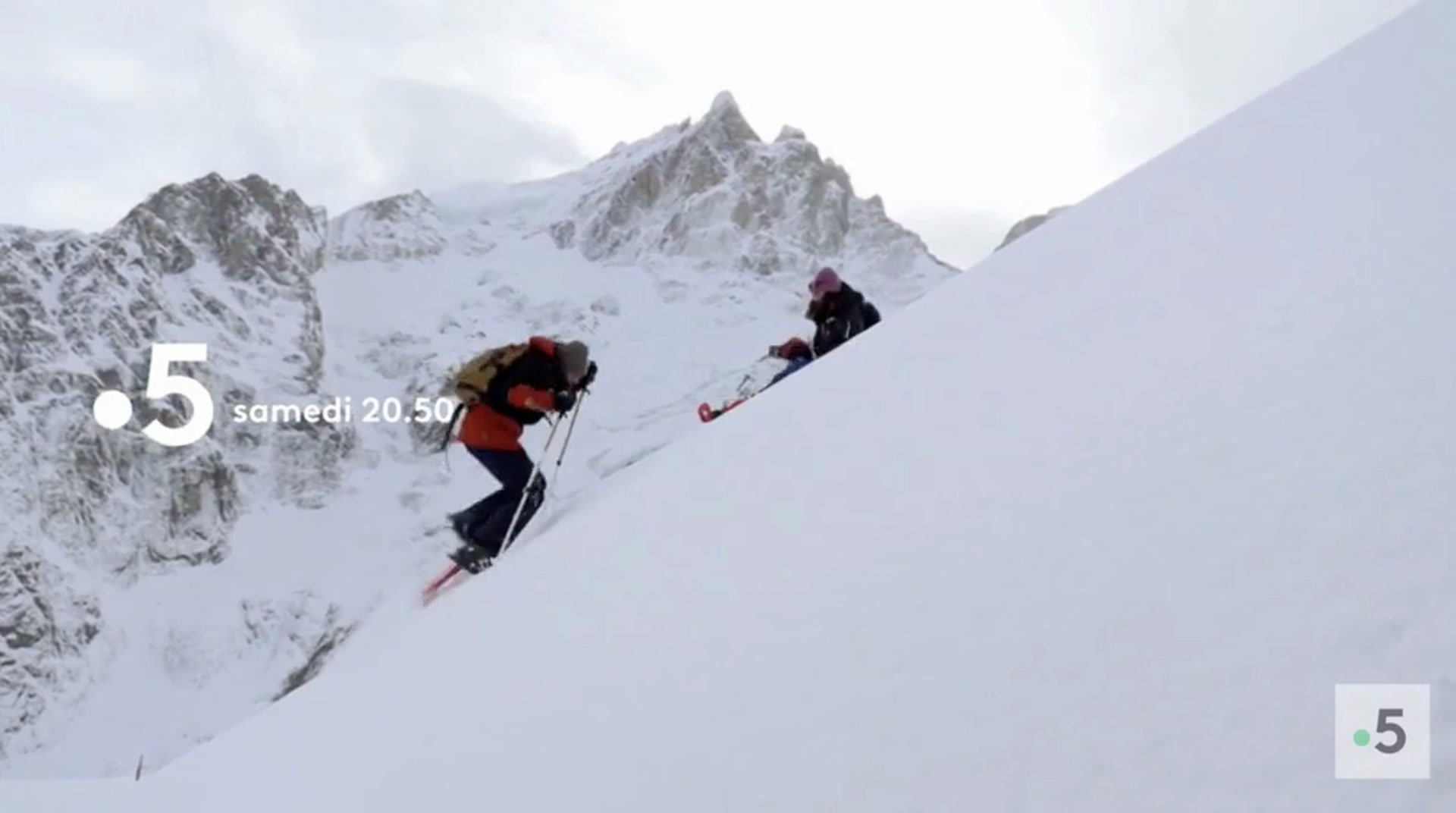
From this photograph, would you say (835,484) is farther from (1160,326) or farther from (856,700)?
(856,700)

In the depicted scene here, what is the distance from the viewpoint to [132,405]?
78.1 meters

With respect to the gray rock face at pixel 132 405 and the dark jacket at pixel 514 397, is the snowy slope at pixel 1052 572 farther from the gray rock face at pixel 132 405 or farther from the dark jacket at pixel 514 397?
the gray rock face at pixel 132 405

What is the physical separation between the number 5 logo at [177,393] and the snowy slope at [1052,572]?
79.5 m

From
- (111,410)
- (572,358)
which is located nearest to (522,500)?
(572,358)

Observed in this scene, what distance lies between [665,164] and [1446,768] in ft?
378

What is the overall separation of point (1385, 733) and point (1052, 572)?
2.97ft

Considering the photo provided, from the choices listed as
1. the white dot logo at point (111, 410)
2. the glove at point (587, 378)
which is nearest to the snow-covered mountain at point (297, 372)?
the white dot logo at point (111, 410)

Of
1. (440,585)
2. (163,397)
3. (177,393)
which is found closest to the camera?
(440,585)

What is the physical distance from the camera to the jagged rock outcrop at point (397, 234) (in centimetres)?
10575

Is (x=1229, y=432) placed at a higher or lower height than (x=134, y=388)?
lower

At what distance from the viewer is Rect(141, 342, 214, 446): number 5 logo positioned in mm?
77375

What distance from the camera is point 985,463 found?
3.02 m

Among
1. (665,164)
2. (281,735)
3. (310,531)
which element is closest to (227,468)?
(310,531)

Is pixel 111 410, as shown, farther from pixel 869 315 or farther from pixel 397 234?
pixel 869 315
